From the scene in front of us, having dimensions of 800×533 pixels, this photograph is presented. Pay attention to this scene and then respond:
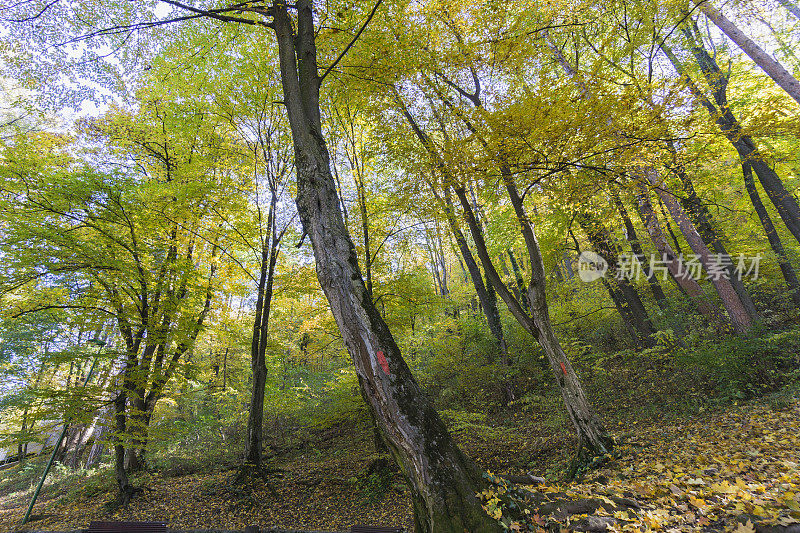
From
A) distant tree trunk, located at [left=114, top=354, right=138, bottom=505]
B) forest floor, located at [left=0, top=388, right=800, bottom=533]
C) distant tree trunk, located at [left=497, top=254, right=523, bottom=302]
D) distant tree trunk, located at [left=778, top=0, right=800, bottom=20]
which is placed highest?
distant tree trunk, located at [left=778, top=0, right=800, bottom=20]

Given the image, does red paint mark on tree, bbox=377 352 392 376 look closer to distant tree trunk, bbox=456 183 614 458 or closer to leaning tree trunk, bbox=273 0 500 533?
leaning tree trunk, bbox=273 0 500 533

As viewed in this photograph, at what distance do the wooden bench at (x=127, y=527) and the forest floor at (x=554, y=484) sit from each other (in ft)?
4.75

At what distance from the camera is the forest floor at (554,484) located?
246 centimetres

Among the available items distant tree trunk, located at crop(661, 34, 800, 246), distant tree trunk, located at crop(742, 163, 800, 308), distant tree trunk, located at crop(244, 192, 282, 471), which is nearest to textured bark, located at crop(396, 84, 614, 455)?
distant tree trunk, located at crop(244, 192, 282, 471)

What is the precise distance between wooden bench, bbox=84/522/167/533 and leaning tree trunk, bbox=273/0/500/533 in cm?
489

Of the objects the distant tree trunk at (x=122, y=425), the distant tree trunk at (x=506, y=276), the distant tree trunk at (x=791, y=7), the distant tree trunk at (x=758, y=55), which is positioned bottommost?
the distant tree trunk at (x=122, y=425)

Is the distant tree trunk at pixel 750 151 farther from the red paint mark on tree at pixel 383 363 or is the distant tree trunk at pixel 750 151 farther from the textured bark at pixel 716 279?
the red paint mark on tree at pixel 383 363

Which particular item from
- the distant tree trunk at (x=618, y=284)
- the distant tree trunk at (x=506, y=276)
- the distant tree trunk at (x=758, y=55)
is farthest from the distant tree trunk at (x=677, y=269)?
the distant tree trunk at (x=506, y=276)

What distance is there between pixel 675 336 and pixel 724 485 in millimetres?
6900

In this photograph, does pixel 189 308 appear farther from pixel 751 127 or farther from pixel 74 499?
pixel 751 127

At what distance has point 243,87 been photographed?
824 cm

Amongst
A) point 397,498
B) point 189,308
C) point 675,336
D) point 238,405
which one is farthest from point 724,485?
point 238,405

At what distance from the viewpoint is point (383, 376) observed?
2615 mm

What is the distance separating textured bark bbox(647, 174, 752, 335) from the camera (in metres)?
7.42
